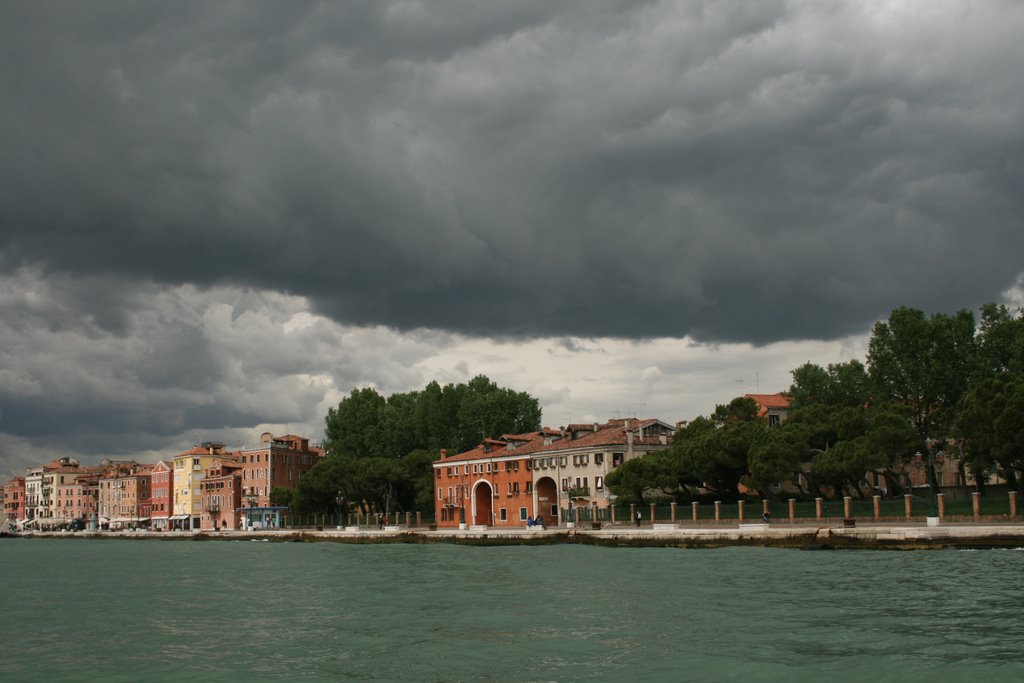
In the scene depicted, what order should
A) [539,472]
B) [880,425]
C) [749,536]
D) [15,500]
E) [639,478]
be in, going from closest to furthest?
[749,536]
[880,425]
[639,478]
[539,472]
[15,500]

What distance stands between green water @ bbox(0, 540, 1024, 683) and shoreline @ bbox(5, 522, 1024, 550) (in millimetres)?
2559

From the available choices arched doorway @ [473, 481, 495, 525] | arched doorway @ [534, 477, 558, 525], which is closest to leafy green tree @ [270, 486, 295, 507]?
arched doorway @ [473, 481, 495, 525]

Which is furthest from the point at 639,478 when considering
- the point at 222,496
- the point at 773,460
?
the point at 222,496

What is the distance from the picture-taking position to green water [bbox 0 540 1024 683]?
17531 mm

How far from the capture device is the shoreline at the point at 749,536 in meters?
40.9

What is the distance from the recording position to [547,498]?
8388 centimetres

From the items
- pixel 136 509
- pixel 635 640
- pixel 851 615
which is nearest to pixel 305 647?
pixel 635 640

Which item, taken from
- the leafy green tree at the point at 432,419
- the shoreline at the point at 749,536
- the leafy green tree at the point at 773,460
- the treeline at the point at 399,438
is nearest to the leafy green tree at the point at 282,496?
the treeline at the point at 399,438

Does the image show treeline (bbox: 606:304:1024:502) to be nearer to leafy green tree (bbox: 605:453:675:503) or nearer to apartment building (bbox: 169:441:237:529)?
leafy green tree (bbox: 605:453:675:503)

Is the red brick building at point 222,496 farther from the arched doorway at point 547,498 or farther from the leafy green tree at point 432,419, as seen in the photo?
the arched doorway at point 547,498

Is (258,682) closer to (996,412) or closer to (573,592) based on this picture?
(573,592)

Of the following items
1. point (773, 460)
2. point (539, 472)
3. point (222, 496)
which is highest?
point (773, 460)

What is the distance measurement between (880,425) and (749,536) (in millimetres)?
11726

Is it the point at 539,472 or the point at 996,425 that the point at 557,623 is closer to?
the point at 996,425
